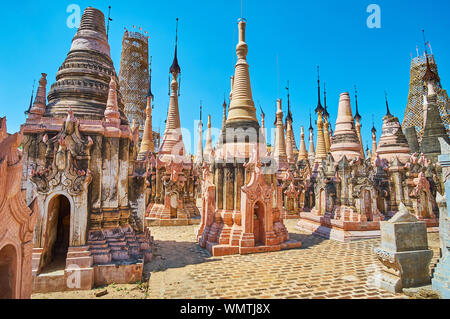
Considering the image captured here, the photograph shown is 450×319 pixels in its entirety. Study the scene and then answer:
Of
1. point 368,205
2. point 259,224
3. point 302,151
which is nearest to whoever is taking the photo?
point 259,224

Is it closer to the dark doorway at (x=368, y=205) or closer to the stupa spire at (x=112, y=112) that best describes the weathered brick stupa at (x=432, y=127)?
the dark doorway at (x=368, y=205)

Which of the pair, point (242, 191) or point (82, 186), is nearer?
point (82, 186)

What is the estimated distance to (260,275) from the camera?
782 cm

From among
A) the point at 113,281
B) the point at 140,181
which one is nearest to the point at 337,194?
the point at 140,181

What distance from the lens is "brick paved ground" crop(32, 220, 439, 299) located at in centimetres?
659

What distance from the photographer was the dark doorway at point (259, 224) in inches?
432

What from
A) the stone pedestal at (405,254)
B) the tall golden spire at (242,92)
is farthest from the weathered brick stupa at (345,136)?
the stone pedestal at (405,254)

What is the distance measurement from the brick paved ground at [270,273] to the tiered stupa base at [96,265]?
2.59ft

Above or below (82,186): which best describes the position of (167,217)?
below

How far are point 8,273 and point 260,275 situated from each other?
6.16 m

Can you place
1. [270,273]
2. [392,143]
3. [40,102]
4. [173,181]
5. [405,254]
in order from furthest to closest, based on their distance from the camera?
1. [173,181]
2. [392,143]
3. [40,102]
4. [270,273]
5. [405,254]

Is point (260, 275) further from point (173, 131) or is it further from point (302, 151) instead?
point (302, 151)

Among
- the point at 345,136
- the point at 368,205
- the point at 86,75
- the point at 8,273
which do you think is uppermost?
the point at 86,75

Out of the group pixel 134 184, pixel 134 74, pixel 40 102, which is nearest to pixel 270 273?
pixel 134 184
